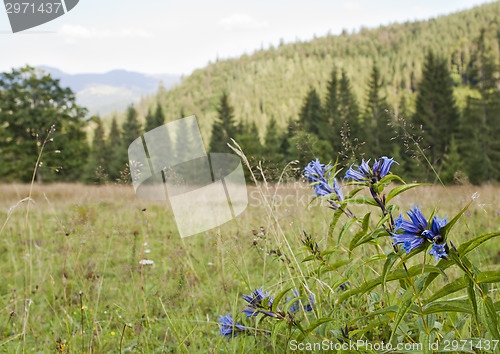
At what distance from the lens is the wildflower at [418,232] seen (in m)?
0.73

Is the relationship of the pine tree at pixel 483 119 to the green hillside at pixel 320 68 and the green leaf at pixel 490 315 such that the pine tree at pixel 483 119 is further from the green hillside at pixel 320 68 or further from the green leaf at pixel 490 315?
the green hillside at pixel 320 68

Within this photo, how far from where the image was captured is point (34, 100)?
74.9ft

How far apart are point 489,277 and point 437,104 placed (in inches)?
1281

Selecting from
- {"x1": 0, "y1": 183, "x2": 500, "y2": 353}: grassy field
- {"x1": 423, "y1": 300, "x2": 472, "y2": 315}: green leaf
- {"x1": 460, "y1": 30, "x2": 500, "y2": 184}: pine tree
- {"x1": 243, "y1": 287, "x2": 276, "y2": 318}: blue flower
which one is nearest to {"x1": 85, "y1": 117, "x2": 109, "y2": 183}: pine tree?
{"x1": 0, "y1": 183, "x2": 500, "y2": 353}: grassy field

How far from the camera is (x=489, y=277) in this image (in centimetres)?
70

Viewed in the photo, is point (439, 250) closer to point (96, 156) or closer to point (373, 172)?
point (373, 172)

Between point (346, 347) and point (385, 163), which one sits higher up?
point (385, 163)

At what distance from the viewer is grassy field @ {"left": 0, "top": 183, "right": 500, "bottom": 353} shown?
1.88 m

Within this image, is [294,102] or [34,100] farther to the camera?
[294,102]

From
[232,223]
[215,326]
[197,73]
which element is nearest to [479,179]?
[232,223]

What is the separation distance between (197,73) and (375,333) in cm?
12722

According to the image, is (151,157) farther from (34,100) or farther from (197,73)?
(197,73)

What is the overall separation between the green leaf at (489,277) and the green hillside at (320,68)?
68990mm

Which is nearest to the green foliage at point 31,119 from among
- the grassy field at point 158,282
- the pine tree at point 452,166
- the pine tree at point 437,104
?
the grassy field at point 158,282
